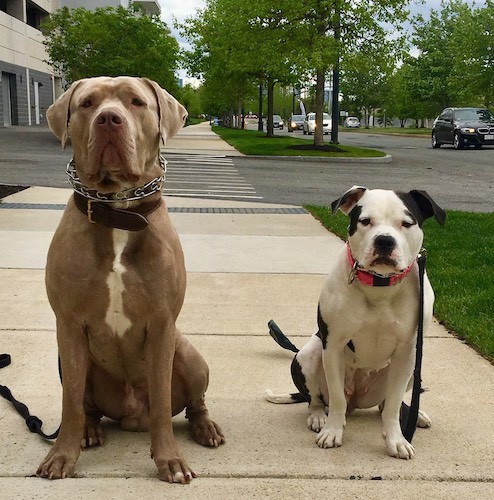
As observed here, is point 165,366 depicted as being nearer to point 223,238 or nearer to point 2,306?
point 2,306

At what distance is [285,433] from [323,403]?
0.92ft

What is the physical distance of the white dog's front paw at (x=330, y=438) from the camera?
10.8ft

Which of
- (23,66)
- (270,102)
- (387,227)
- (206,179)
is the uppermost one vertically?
(23,66)

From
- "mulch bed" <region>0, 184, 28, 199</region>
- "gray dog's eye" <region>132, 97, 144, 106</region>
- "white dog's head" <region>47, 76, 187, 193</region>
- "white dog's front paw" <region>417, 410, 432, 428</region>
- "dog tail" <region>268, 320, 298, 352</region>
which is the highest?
"gray dog's eye" <region>132, 97, 144, 106</region>

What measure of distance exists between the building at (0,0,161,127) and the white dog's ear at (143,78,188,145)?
128ft

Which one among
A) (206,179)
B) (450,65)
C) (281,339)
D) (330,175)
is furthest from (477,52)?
(281,339)

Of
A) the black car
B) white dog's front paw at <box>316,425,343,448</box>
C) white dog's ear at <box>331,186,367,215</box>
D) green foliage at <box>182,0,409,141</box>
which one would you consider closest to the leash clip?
white dog's ear at <box>331,186,367,215</box>

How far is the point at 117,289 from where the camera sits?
2.93 m

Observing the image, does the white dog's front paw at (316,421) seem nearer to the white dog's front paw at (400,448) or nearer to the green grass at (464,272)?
the white dog's front paw at (400,448)

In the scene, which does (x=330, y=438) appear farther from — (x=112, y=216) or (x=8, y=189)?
(x=8, y=189)

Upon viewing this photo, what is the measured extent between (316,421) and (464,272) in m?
3.71

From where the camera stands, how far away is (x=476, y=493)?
287 cm

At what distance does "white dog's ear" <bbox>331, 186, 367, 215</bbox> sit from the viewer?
329cm

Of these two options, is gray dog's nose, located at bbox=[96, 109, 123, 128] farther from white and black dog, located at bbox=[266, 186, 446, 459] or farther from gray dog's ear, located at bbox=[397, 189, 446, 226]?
gray dog's ear, located at bbox=[397, 189, 446, 226]
